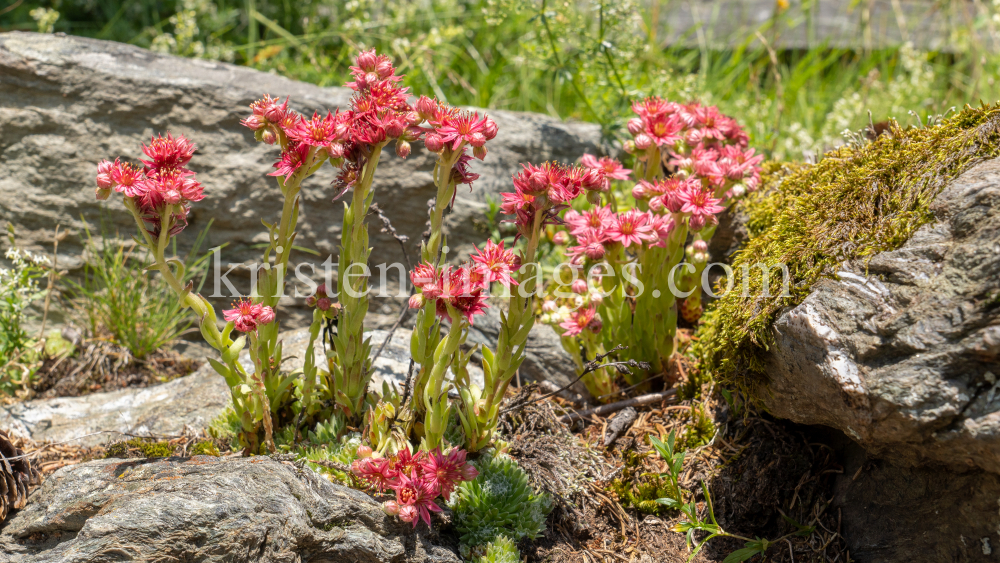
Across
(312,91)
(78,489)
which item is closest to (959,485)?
(78,489)

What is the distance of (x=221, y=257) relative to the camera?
4238mm

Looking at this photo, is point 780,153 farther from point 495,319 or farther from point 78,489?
point 78,489

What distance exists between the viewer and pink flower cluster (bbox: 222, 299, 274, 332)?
2391mm

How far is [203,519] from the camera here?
2.17 meters

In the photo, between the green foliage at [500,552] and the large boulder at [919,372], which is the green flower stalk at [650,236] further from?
the green foliage at [500,552]

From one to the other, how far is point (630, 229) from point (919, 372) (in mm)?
1199

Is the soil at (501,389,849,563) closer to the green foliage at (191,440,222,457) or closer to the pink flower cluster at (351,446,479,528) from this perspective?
the pink flower cluster at (351,446,479,528)

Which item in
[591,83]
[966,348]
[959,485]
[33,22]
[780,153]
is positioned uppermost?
[33,22]

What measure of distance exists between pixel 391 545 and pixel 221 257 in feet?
8.58

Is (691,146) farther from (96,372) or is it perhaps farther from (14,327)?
(14,327)

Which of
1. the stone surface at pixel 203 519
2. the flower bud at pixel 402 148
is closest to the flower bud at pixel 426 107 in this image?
the flower bud at pixel 402 148

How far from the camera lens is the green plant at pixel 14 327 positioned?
3393 millimetres

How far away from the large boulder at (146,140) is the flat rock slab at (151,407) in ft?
2.93

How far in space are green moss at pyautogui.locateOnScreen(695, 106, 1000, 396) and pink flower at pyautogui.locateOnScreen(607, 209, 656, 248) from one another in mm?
476
